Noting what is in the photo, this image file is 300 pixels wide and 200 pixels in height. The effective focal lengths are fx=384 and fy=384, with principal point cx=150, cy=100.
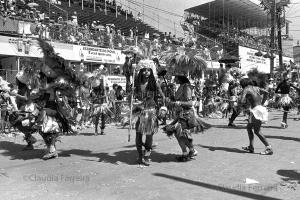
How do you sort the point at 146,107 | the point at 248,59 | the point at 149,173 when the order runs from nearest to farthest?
1. the point at 149,173
2. the point at 146,107
3. the point at 248,59

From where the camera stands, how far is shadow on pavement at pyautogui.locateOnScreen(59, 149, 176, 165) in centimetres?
767

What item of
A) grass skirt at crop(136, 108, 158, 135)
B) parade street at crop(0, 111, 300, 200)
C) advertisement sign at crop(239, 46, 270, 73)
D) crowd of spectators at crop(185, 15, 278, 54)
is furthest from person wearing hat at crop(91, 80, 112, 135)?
crowd of spectators at crop(185, 15, 278, 54)

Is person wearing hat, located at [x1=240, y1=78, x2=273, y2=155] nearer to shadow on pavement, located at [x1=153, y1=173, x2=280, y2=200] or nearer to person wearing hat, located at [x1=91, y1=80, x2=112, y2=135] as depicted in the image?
shadow on pavement, located at [x1=153, y1=173, x2=280, y2=200]

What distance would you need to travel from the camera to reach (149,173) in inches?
261

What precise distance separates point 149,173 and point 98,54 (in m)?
14.1

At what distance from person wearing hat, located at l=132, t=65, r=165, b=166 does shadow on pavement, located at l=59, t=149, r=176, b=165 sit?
33 centimetres

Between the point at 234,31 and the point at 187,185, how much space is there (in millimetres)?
35593

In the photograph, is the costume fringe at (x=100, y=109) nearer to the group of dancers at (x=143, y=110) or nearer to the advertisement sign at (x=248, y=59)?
the group of dancers at (x=143, y=110)

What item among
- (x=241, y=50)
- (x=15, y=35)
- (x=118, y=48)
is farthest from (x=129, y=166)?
(x=241, y=50)

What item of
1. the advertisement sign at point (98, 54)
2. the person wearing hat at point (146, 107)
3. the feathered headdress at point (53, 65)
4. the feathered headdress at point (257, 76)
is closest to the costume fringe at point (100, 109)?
the feathered headdress at point (53, 65)

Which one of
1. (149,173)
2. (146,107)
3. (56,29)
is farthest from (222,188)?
(56,29)

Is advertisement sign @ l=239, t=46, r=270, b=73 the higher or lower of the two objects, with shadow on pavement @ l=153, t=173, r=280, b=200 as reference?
higher

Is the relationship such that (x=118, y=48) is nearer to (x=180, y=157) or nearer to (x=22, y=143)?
(x=22, y=143)

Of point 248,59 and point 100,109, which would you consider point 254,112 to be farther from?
point 248,59
